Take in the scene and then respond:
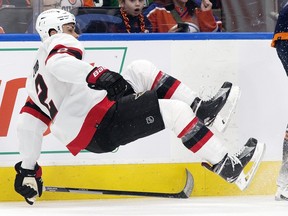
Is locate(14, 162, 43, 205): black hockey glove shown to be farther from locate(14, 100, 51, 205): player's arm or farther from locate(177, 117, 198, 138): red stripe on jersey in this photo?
locate(177, 117, 198, 138): red stripe on jersey

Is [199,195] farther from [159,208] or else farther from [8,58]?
[8,58]

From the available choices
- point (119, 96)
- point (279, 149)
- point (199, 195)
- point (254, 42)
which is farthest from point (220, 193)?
point (119, 96)

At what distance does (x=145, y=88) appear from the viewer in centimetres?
458

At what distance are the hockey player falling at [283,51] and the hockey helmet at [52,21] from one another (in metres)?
1.08

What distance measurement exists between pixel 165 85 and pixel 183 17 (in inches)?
40.9

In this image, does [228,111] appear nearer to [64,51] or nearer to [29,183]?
[64,51]

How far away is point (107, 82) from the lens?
4020mm

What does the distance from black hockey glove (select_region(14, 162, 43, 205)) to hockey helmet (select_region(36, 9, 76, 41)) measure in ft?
2.38

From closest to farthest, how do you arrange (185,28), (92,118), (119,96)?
(119,96), (92,118), (185,28)

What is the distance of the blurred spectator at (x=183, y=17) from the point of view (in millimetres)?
5375

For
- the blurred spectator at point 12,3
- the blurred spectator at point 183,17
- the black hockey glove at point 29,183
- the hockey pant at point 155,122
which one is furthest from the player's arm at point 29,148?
the blurred spectator at point 183,17

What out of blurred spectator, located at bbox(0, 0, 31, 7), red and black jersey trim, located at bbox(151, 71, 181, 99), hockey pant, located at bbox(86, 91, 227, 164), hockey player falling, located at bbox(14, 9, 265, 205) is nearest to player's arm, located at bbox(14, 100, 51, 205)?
hockey player falling, located at bbox(14, 9, 265, 205)

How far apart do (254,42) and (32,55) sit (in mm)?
1290

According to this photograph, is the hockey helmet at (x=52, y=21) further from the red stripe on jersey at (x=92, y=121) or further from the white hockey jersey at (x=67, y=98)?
the red stripe on jersey at (x=92, y=121)
